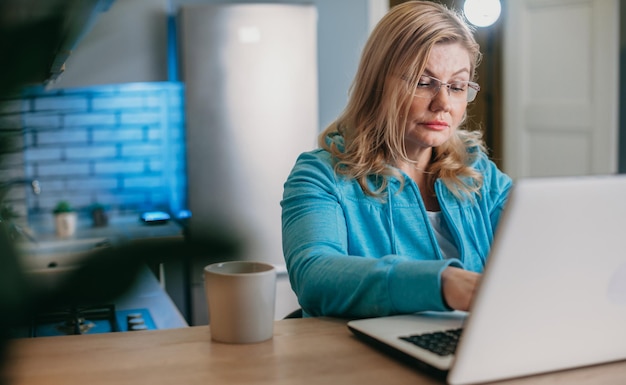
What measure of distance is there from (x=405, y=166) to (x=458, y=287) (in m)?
0.69

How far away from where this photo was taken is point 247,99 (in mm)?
3340

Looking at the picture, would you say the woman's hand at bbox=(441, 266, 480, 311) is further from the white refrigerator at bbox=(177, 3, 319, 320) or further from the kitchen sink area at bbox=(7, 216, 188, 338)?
the white refrigerator at bbox=(177, 3, 319, 320)

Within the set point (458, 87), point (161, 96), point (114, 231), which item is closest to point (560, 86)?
point (161, 96)

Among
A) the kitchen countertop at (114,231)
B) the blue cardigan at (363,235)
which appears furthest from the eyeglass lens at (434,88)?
the kitchen countertop at (114,231)

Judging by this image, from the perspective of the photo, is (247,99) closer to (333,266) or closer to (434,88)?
(434,88)

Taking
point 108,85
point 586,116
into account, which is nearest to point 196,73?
point 108,85

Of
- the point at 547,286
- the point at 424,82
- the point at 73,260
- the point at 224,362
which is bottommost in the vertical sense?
the point at 224,362

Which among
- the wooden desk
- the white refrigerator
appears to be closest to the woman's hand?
the wooden desk

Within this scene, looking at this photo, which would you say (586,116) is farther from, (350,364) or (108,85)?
(350,364)

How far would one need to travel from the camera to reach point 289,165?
344 cm

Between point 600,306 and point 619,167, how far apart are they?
3.71m

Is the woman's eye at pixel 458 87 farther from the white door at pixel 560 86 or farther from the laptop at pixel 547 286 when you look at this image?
the white door at pixel 560 86

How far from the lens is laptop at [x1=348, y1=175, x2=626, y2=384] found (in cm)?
80

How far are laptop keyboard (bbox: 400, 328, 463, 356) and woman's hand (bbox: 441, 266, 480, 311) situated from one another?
0.21 feet
